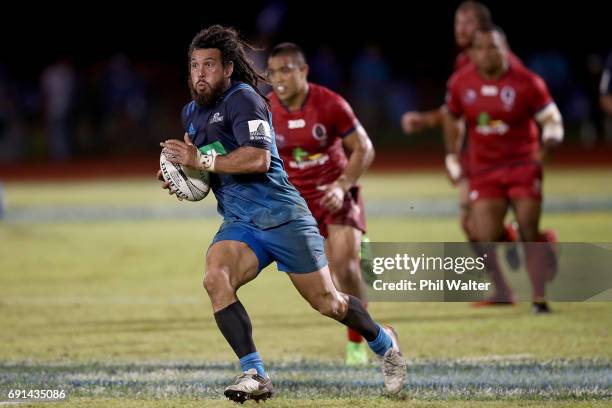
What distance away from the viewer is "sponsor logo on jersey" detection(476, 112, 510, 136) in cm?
1063

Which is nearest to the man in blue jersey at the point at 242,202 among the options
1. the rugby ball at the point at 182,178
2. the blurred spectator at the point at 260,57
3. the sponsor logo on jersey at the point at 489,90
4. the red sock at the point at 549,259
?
the rugby ball at the point at 182,178

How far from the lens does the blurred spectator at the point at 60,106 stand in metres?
31.4

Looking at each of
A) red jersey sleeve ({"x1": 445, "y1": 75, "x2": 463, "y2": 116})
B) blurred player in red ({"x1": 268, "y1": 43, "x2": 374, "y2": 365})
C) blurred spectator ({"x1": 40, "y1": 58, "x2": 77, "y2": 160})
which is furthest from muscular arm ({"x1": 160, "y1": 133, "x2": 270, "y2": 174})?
blurred spectator ({"x1": 40, "y1": 58, "x2": 77, "y2": 160})

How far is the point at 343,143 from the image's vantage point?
29.2 ft

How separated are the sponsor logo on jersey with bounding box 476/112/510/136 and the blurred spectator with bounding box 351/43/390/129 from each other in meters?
22.9

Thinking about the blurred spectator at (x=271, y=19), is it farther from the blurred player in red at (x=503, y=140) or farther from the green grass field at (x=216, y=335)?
the blurred player in red at (x=503, y=140)

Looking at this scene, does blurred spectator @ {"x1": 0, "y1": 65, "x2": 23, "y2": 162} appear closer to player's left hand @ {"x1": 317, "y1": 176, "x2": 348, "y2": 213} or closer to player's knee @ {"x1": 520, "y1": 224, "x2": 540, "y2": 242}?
player's knee @ {"x1": 520, "y1": 224, "x2": 540, "y2": 242}

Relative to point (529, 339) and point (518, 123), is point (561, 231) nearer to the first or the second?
point (518, 123)

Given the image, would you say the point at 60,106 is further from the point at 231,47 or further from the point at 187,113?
the point at 231,47

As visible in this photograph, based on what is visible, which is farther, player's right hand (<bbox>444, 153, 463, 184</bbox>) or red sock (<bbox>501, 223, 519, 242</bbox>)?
player's right hand (<bbox>444, 153, 463, 184</bbox>)

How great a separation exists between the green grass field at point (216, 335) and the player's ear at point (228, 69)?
1976mm

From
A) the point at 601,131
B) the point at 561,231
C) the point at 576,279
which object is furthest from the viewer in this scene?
the point at 601,131

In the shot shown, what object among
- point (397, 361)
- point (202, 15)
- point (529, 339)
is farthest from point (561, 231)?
point (202, 15)

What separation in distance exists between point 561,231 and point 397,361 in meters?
8.76
